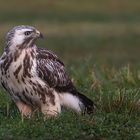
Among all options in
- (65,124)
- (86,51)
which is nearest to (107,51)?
(86,51)

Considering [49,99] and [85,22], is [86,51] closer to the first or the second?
[85,22]

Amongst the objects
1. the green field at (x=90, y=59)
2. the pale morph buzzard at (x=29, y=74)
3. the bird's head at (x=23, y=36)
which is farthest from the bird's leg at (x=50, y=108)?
the bird's head at (x=23, y=36)

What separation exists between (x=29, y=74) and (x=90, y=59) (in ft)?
18.8

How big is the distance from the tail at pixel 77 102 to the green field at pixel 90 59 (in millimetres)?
109

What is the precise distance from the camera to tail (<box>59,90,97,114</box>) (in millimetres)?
10305

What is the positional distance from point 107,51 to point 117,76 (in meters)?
8.95

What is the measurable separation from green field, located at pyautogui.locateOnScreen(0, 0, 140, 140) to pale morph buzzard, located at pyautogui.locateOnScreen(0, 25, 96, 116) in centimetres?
24

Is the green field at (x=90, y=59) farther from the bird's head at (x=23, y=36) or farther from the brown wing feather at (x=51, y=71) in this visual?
the bird's head at (x=23, y=36)

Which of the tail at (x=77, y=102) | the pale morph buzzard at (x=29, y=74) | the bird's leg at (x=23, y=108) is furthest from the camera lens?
the tail at (x=77, y=102)

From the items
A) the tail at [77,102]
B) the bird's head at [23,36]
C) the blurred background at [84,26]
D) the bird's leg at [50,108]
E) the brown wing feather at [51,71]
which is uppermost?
the blurred background at [84,26]

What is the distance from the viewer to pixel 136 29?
27.2 m

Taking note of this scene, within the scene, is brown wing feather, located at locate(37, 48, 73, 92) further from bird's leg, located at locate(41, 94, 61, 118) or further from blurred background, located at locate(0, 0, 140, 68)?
blurred background, located at locate(0, 0, 140, 68)

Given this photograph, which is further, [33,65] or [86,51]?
[86,51]

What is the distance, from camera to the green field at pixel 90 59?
9.29 m
